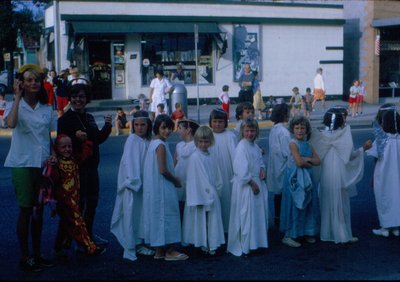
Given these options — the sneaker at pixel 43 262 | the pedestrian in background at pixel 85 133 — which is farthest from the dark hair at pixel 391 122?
the sneaker at pixel 43 262

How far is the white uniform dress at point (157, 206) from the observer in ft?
19.3

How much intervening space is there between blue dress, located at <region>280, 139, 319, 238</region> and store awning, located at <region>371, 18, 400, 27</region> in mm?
22474

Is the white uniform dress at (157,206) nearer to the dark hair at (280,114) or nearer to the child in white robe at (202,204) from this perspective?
the child in white robe at (202,204)

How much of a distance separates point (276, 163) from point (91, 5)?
58.3 feet

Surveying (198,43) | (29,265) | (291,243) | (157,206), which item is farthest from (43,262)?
(198,43)

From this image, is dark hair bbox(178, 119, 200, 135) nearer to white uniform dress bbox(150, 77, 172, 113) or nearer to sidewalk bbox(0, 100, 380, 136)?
sidewalk bbox(0, 100, 380, 136)

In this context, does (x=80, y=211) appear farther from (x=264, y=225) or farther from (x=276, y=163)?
(x=276, y=163)

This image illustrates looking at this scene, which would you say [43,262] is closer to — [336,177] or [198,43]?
[336,177]

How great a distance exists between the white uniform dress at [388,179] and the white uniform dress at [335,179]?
→ 31cm

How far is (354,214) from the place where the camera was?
7.86 m

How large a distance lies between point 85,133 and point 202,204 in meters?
1.37

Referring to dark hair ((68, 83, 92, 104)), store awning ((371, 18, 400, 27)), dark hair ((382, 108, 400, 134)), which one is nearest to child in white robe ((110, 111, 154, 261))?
dark hair ((68, 83, 92, 104))

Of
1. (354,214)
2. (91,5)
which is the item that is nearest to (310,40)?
(91,5)

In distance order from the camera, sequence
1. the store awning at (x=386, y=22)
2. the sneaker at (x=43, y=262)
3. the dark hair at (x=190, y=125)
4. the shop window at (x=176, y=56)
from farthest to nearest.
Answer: the store awning at (x=386, y=22)
the shop window at (x=176, y=56)
the dark hair at (x=190, y=125)
the sneaker at (x=43, y=262)
